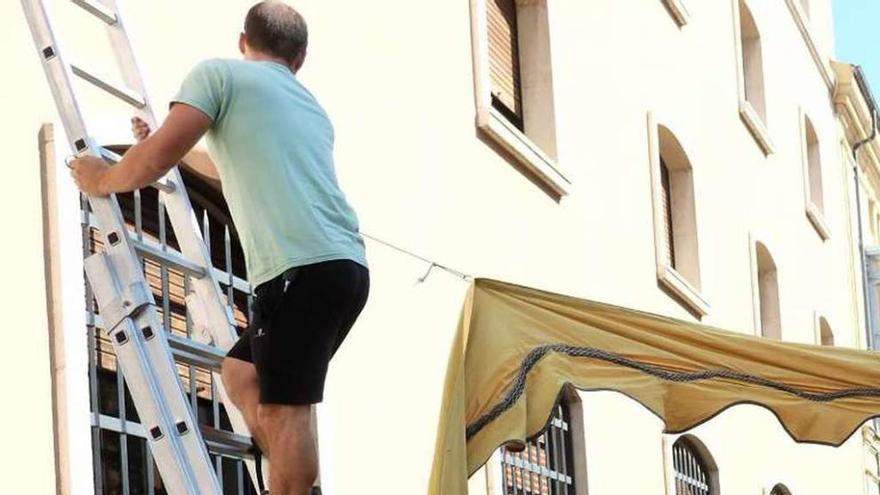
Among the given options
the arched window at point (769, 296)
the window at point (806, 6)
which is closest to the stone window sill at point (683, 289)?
the arched window at point (769, 296)

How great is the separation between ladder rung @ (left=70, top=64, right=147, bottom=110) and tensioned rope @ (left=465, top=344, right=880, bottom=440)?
284cm

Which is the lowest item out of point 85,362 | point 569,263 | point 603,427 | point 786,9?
point 85,362

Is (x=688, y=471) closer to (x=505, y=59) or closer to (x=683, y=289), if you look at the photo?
(x=683, y=289)

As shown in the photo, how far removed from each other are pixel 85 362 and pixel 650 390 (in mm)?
2890

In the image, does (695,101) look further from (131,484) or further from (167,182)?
(167,182)

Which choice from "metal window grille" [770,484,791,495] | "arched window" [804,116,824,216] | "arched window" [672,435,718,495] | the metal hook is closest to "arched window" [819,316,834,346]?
"arched window" [804,116,824,216]

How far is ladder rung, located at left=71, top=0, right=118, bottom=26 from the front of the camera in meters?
6.04

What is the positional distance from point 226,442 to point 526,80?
8288 millimetres

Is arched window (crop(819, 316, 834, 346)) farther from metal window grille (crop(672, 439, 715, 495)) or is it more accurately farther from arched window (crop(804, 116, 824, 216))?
metal window grille (crop(672, 439, 715, 495))

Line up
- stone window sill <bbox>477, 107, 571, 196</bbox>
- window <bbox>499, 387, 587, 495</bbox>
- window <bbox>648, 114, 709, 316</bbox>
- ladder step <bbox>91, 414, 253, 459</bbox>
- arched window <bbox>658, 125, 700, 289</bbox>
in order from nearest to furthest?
1. ladder step <bbox>91, 414, 253, 459</bbox>
2. stone window sill <bbox>477, 107, 571, 196</bbox>
3. window <bbox>499, 387, 587, 495</bbox>
4. window <bbox>648, 114, 709, 316</bbox>
5. arched window <bbox>658, 125, 700, 289</bbox>

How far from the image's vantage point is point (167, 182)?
6.04 meters

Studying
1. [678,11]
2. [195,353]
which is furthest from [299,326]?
[678,11]

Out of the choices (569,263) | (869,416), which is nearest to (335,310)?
(869,416)

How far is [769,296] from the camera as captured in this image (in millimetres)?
22750
